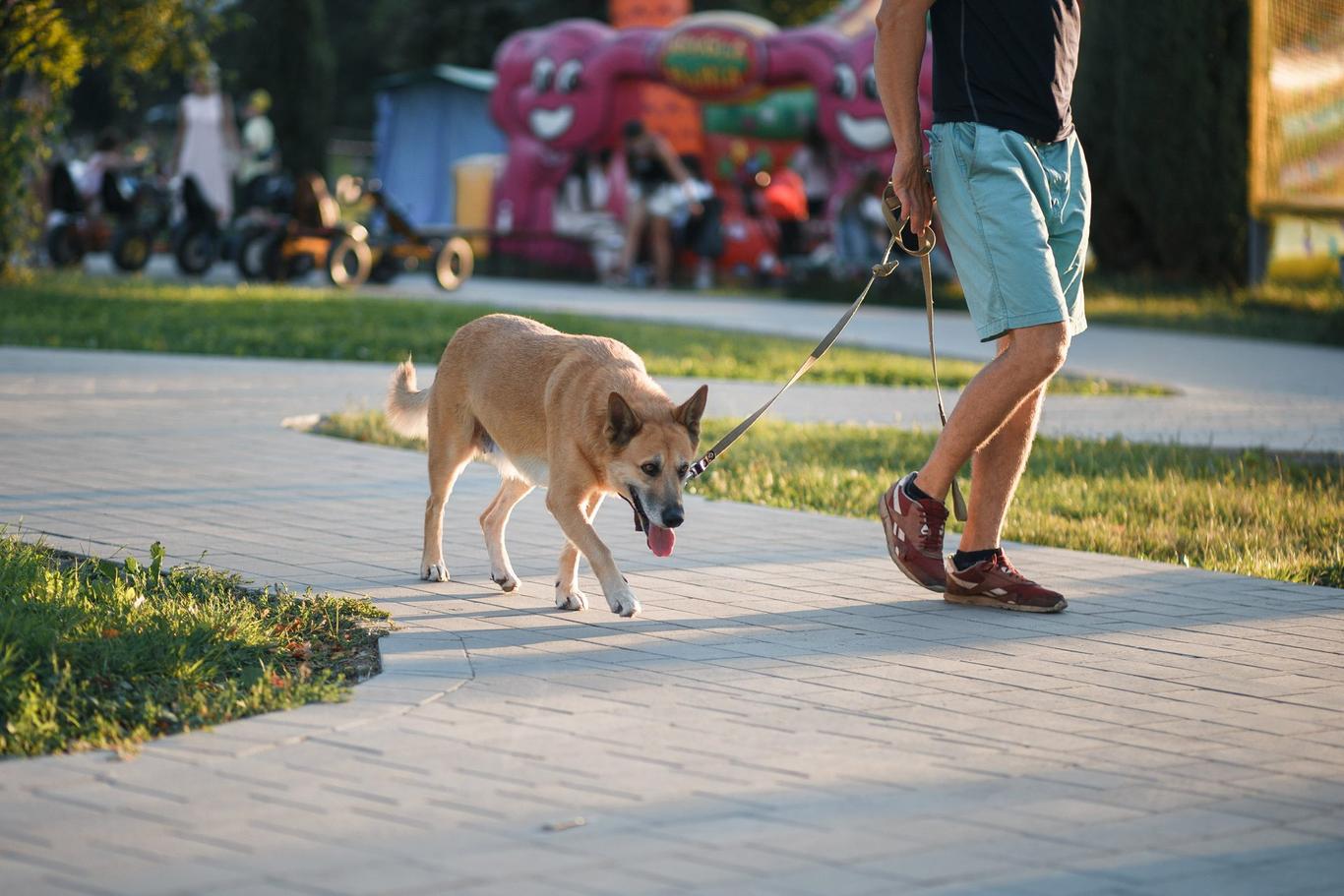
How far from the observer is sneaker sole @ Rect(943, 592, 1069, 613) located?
211 inches

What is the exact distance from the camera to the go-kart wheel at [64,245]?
71.5 feet

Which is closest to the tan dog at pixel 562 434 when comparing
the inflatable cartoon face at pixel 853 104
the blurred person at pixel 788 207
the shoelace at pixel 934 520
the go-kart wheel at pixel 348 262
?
the shoelace at pixel 934 520

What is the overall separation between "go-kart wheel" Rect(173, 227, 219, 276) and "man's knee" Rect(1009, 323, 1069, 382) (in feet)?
58.1

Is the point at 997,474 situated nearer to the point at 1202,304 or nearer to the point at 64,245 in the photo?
the point at 1202,304

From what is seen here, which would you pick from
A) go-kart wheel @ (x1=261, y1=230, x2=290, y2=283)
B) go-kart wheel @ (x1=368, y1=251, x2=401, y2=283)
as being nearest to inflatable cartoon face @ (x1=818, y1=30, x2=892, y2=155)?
go-kart wheel @ (x1=368, y1=251, x2=401, y2=283)

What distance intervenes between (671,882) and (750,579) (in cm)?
281

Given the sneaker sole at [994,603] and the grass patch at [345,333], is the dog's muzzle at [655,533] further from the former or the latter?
the grass patch at [345,333]

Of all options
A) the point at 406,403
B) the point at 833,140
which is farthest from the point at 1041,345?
the point at 833,140

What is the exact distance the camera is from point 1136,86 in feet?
63.0

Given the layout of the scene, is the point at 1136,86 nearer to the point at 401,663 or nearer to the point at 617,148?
the point at 617,148

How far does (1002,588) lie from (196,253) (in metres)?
17.7

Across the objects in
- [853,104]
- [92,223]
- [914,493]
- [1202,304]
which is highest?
[853,104]

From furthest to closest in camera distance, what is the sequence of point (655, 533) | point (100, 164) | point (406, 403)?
point (100, 164) → point (406, 403) → point (655, 533)

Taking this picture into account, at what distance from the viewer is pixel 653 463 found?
16.8ft
